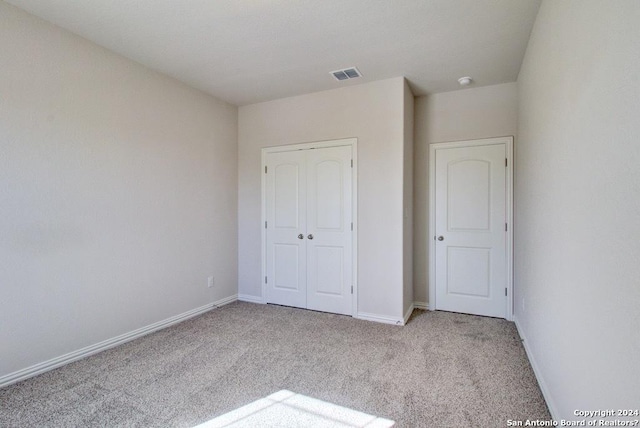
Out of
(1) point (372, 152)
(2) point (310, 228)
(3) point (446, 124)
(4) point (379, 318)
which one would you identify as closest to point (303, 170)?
(2) point (310, 228)

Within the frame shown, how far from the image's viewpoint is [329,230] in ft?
12.6

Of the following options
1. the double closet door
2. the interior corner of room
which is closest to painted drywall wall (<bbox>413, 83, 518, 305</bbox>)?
the interior corner of room

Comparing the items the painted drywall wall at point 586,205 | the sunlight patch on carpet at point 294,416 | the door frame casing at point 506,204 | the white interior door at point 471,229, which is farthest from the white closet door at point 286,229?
the painted drywall wall at point 586,205

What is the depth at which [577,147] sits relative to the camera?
1480 millimetres

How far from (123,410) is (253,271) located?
7.96ft

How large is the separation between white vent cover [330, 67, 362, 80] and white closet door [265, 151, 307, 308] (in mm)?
1014

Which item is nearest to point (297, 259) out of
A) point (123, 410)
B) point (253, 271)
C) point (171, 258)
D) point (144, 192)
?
point (253, 271)

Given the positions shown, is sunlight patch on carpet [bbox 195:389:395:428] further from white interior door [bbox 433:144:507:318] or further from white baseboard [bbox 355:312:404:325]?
white interior door [bbox 433:144:507:318]

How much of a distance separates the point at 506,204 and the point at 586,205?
239 centimetres

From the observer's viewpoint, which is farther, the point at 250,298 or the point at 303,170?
the point at 250,298

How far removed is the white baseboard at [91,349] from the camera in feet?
7.43

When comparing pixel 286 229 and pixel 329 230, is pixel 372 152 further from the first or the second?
pixel 286 229

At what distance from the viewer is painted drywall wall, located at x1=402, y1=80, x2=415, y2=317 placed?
137 inches

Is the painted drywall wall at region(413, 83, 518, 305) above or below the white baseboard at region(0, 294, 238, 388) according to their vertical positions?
above
